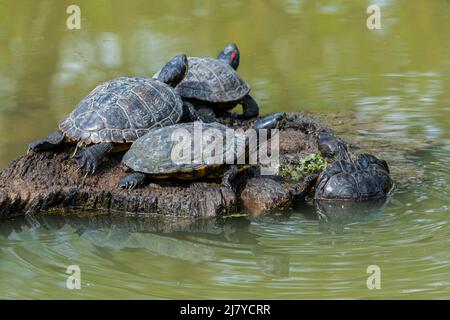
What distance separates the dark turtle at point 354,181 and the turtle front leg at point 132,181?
1.79 metres

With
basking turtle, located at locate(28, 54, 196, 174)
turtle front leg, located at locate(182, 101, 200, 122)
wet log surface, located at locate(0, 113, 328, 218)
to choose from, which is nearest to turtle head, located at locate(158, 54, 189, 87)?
turtle front leg, located at locate(182, 101, 200, 122)

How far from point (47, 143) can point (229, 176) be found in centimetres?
189

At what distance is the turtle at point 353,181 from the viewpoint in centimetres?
786

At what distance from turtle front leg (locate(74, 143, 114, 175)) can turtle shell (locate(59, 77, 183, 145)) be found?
121mm

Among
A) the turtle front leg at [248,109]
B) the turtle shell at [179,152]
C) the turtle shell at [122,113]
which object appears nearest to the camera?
the turtle shell at [179,152]

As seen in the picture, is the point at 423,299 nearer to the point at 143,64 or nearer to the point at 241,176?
the point at 241,176

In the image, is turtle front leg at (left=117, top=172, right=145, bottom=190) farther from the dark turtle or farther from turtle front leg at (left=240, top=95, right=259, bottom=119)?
turtle front leg at (left=240, top=95, right=259, bottom=119)

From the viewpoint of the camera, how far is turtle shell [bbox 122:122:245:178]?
7.52 m

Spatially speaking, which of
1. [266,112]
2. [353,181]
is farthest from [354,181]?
[266,112]

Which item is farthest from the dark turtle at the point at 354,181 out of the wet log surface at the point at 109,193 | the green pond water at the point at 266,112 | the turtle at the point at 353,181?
the wet log surface at the point at 109,193

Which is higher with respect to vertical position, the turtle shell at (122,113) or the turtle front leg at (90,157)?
the turtle shell at (122,113)

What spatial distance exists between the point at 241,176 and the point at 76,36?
824 cm

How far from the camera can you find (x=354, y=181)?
25.9 ft

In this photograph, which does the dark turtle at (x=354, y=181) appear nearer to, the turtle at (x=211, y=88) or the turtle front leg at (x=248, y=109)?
the turtle at (x=211, y=88)
